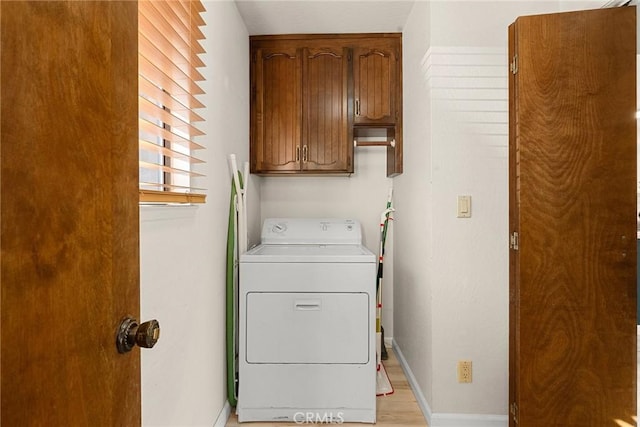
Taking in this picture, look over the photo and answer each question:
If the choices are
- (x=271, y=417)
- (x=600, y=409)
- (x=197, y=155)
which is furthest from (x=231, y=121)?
(x=600, y=409)

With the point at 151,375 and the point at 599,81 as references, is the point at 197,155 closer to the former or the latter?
the point at 151,375

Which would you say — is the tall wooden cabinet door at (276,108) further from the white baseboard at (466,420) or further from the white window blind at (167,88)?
the white baseboard at (466,420)

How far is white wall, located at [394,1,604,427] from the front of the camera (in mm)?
1998

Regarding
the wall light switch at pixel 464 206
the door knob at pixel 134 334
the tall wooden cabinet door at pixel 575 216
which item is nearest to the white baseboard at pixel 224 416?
the tall wooden cabinet door at pixel 575 216

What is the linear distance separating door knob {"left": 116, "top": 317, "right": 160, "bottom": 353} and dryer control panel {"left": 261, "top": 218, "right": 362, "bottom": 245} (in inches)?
82.7

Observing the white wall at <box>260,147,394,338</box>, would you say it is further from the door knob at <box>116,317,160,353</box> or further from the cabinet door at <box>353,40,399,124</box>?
the door knob at <box>116,317,160,353</box>

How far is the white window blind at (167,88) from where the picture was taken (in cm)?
105

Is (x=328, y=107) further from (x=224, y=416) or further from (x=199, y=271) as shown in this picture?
(x=224, y=416)

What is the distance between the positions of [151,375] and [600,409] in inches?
65.9

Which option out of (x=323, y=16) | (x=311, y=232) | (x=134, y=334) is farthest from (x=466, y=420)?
(x=323, y=16)

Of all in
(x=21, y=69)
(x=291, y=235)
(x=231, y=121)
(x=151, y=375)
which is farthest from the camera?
(x=291, y=235)

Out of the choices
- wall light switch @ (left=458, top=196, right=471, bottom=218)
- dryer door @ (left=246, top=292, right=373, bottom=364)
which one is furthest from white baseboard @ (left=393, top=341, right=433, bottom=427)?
wall light switch @ (left=458, top=196, right=471, bottom=218)

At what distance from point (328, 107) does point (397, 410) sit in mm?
2017

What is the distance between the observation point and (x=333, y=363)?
2.03 m
